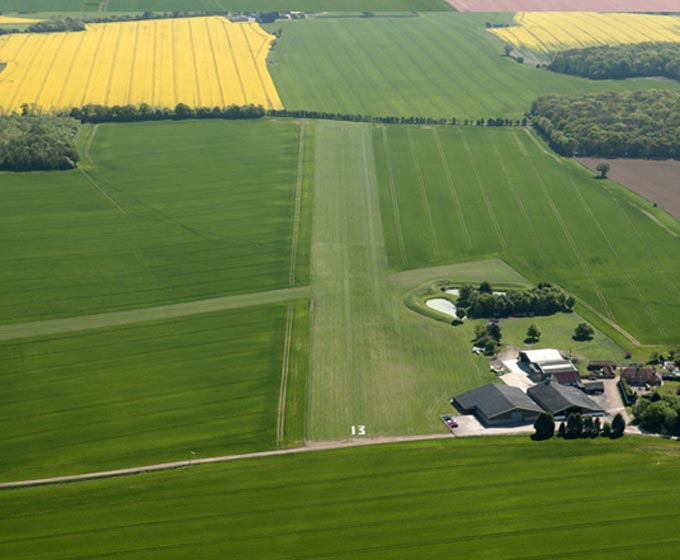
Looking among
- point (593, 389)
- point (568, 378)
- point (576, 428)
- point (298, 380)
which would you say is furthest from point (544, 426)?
point (298, 380)

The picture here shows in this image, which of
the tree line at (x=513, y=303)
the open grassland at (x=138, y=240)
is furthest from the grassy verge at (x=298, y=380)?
the tree line at (x=513, y=303)

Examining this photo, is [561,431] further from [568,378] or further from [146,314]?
[146,314]

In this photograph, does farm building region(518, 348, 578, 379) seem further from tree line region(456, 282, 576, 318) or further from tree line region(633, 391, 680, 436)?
tree line region(633, 391, 680, 436)

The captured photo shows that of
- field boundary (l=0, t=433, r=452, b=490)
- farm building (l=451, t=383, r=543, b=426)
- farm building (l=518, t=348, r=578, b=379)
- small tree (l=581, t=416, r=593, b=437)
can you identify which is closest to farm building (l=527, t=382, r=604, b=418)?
farm building (l=451, t=383, r=543, b=426)

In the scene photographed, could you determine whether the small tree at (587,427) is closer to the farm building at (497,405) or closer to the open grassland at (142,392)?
the farm building at (497,405)

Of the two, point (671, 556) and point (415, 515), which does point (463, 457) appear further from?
point (671, 556)
